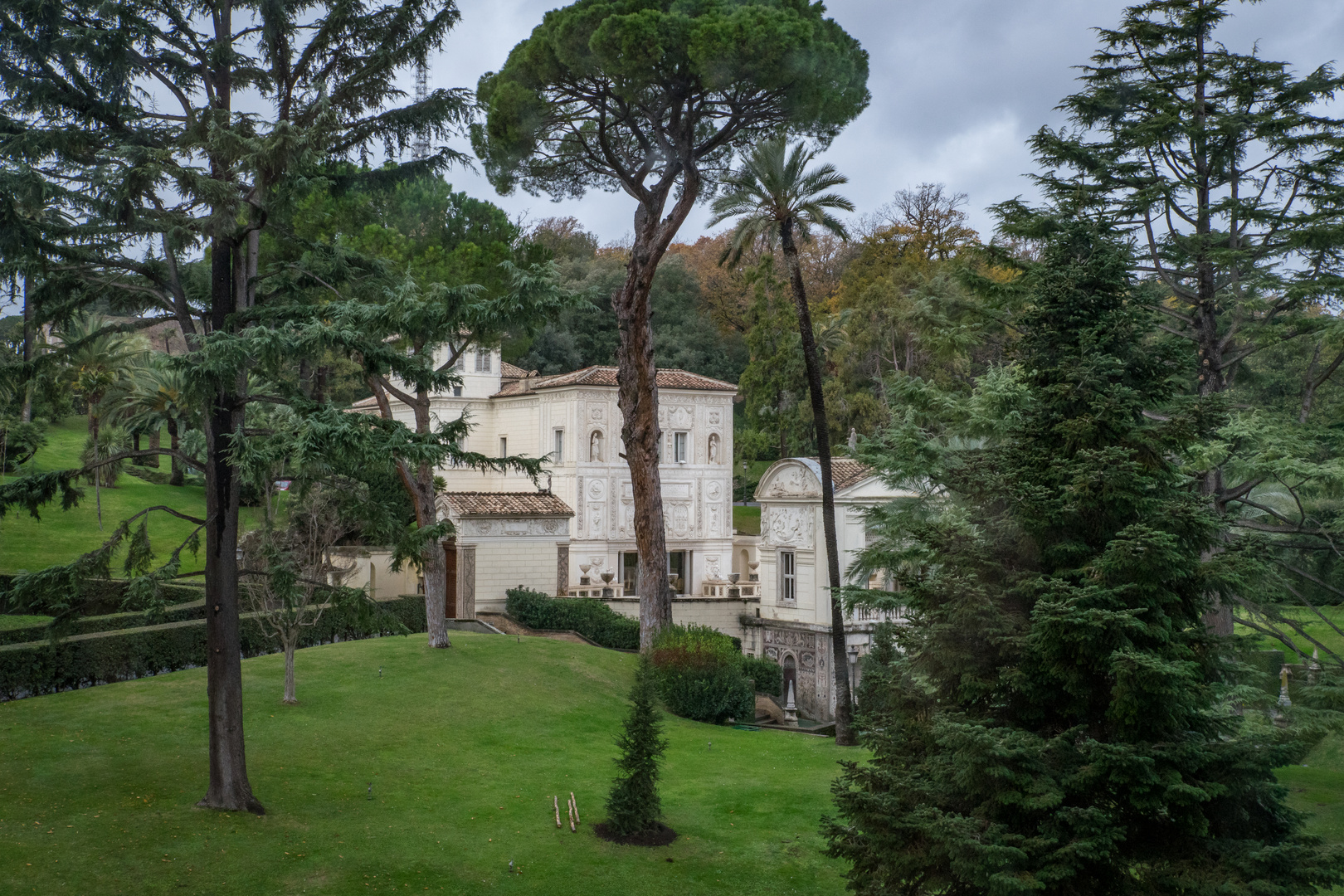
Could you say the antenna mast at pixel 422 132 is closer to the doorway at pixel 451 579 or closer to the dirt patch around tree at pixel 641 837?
the dirt patch around tree at pixel 641 837

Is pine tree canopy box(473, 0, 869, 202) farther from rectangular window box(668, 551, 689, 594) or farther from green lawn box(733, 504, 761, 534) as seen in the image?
green lawn box(733, 504, 761, 534)

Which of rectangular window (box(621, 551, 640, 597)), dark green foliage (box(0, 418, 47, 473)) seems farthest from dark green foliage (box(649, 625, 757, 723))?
dark green foliage (box(0, 418, 47, 473))

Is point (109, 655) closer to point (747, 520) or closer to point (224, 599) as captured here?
point (224, 599)

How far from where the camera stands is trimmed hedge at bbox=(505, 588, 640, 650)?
2534 centimetres

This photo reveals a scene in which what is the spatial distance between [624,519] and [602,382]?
428 centimetres

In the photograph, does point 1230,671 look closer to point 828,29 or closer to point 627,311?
point 627,311

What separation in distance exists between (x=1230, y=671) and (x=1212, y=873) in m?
1.51

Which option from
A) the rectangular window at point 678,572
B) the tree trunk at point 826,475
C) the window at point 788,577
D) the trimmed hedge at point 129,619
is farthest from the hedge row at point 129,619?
the rectangular window at point 678,572

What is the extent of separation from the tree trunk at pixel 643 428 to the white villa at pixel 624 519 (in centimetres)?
380

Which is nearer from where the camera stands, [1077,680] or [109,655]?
[1077,680]

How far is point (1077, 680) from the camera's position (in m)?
7.00

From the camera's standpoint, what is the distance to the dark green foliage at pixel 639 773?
448 inches

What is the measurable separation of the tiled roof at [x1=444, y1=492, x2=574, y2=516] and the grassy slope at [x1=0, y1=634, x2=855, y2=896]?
323 inches

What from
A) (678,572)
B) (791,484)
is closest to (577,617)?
(791,484)
